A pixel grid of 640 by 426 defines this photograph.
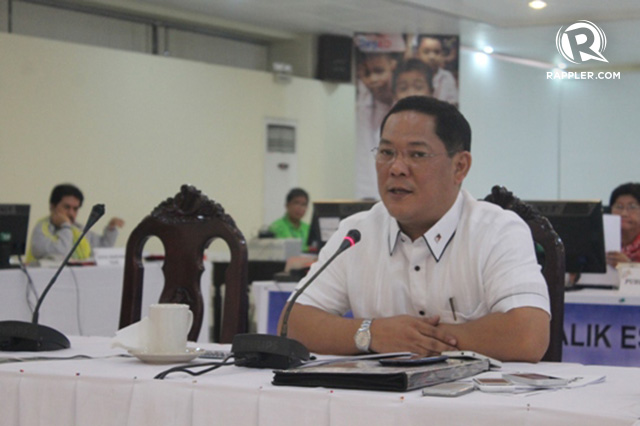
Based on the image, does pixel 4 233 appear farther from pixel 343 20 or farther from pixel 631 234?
pixel 343 20

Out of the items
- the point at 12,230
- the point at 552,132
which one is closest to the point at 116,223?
the point at 12,230

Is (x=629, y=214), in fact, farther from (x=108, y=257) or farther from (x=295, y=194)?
(x=295, y=194)

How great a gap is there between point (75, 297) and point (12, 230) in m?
0.44

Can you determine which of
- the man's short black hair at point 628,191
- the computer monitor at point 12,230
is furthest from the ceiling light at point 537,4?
the computer monitor at point 12,230

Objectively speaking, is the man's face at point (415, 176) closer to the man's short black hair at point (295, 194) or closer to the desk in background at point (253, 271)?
the desk in background at point (253, 271)

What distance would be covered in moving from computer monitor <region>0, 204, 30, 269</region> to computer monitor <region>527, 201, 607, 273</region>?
2.45 metres

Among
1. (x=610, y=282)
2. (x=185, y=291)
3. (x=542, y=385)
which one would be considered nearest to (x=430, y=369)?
(x=542, y=385)

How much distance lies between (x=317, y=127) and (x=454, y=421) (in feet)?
32.7

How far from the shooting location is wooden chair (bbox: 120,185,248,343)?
8.66 ft

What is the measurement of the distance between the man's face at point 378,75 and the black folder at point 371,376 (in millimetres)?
8846

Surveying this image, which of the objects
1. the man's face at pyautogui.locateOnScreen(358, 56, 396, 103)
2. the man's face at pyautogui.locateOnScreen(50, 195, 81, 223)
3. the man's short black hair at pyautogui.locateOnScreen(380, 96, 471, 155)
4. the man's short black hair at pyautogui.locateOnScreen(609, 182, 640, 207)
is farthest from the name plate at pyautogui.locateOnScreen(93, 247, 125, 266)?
the man's face at pyautogui.locateOnScreen(358, 56, 396, 103)

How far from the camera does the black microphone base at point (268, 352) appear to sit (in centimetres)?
176

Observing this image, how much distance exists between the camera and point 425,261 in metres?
2.24

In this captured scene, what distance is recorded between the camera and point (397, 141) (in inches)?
88.9
